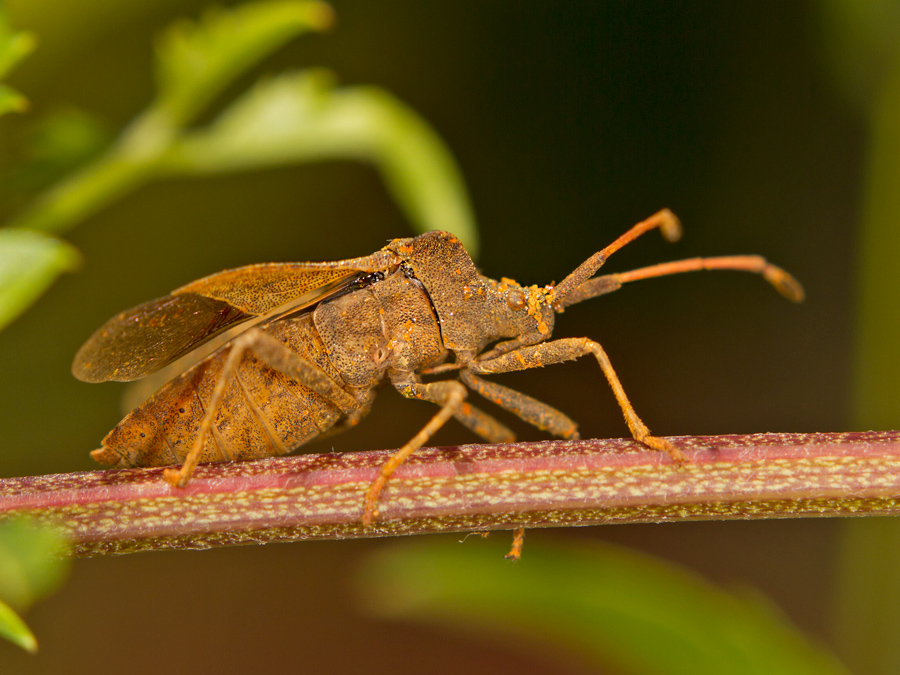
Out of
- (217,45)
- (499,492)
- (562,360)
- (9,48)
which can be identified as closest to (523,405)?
(562,360)

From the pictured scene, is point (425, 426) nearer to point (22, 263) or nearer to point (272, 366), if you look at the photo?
point (272, 366)

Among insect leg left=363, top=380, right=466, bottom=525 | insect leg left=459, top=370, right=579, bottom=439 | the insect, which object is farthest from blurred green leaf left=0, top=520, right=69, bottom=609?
insect leg left=459, top=370, right=579, bottom=439

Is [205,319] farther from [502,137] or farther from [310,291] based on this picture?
[502,137]

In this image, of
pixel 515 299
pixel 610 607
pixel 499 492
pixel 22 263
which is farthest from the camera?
pixel 515 299

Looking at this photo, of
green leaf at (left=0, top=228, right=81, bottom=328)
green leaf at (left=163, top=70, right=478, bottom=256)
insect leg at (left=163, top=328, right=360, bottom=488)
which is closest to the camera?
green leaf at (left=0, top=228, right=81, bottom=328)

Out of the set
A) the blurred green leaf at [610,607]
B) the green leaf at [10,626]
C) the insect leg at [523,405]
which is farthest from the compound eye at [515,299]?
the green leaf at [10,626]

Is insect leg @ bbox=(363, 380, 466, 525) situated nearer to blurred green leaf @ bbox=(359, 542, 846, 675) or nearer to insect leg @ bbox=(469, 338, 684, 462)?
insect leg @ bbox=(469, 338, 684, 462)
